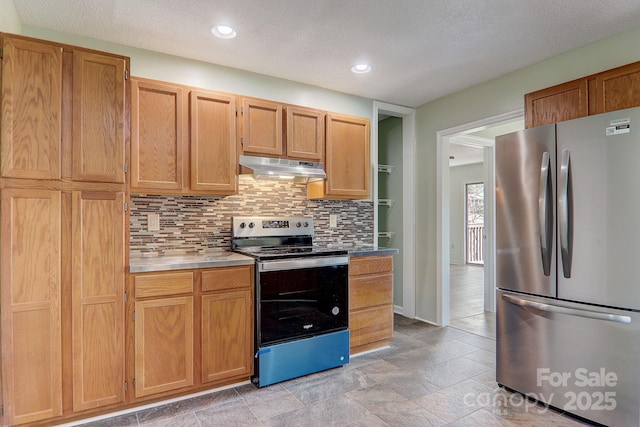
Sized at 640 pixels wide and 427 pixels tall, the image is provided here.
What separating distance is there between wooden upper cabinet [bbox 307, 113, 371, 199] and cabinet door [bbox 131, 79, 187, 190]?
1291 mm

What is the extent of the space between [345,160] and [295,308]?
1514 mm

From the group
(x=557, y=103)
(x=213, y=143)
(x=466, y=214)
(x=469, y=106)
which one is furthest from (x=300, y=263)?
(x=466, y=214)

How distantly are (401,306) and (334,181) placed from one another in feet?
6.66

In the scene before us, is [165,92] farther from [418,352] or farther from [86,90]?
[418,352]

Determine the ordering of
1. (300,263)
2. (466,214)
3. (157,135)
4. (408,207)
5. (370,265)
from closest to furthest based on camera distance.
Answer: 1. (157,135)
2. (300,263)
3. (370,265)
4. (408,207)
5. (466,214)

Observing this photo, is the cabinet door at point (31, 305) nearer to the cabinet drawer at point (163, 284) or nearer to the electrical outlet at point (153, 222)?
the cabinet drawer at point (163, 284)

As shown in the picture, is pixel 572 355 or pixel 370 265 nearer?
pixel 572 355

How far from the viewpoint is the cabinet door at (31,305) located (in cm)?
187

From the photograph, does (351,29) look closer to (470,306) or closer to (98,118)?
(98,118)

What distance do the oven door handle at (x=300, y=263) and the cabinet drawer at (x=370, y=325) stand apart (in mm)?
542

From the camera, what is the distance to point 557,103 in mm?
2596

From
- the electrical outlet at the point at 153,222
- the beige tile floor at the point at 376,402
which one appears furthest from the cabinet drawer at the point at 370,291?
the electrical outlet at the point at 153,222

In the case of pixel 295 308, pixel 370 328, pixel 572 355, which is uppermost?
pixel 295 308

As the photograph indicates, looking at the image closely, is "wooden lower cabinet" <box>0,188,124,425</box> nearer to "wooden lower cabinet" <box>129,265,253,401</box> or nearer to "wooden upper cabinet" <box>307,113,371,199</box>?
"wooden lower cabinet" <box>129,265,253,401</box>
